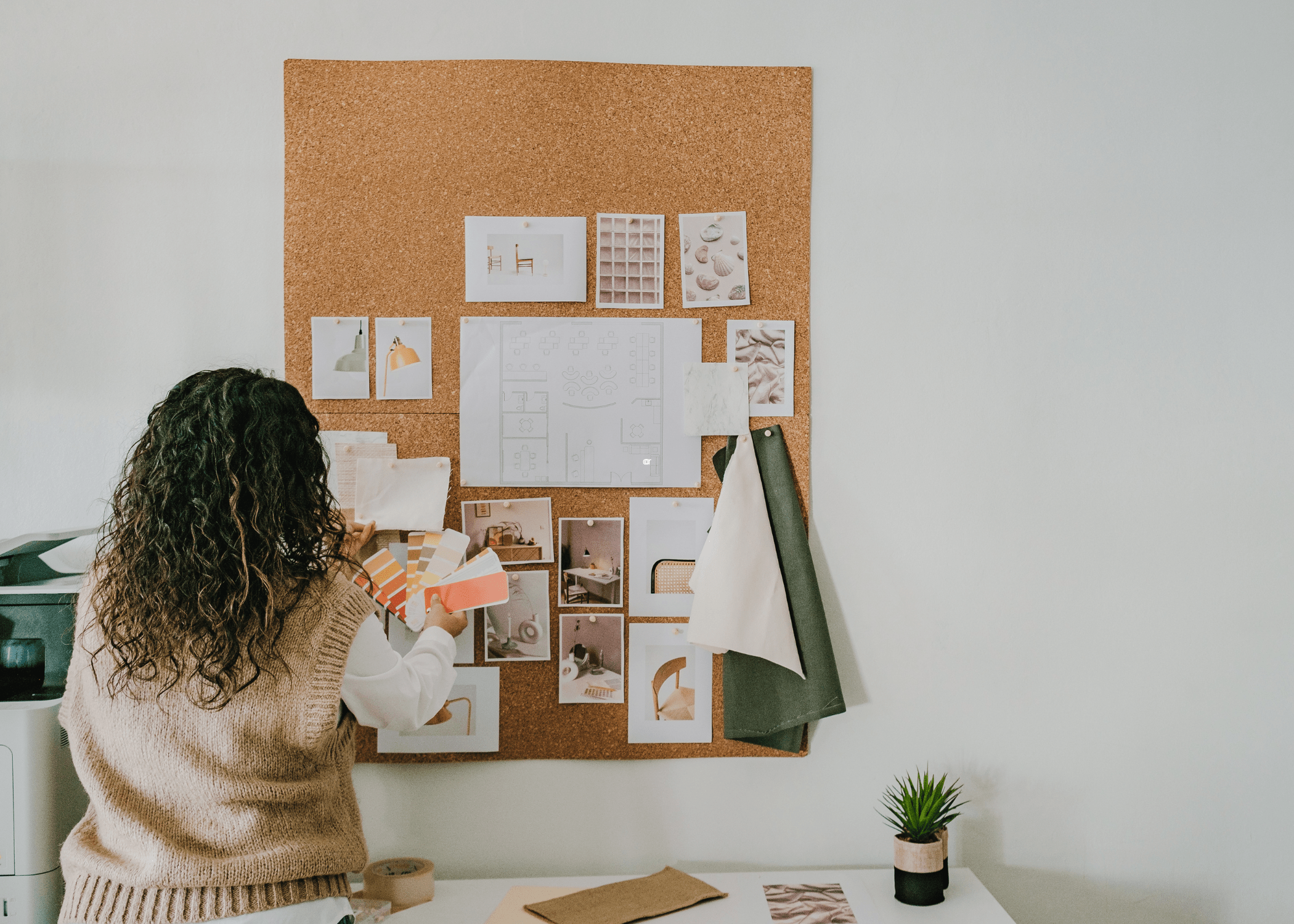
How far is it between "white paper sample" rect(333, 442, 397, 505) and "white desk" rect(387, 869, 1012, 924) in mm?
679

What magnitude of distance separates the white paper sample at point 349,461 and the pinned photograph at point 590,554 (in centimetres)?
35

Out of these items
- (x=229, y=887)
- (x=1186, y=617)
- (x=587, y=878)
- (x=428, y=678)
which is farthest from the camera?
(x=1186, y=617)

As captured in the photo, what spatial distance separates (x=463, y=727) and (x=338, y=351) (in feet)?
2.30

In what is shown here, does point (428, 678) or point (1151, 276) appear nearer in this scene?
point (428, 678)

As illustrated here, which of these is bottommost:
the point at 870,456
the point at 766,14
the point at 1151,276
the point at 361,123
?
the point at 870,456

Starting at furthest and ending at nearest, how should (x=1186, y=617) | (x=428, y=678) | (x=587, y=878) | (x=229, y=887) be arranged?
(x=1186, y=617) < (x=587, y=878) < (x=428, y=678) < (x=229, y=887)

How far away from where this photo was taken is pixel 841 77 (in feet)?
5.06

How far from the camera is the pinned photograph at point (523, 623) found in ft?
4.99

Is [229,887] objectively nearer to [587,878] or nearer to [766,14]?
[587,878]

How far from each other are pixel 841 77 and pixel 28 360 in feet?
5.04

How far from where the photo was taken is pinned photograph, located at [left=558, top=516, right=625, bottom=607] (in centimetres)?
152

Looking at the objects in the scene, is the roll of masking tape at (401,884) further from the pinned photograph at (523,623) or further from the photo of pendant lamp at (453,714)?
the pinned photograph at (523,623)

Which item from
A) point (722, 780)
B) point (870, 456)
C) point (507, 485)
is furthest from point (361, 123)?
point (722, 780)

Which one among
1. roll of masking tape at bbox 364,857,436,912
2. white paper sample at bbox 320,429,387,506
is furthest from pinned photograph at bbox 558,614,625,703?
white paper sample at bbox 320,429,387,506
